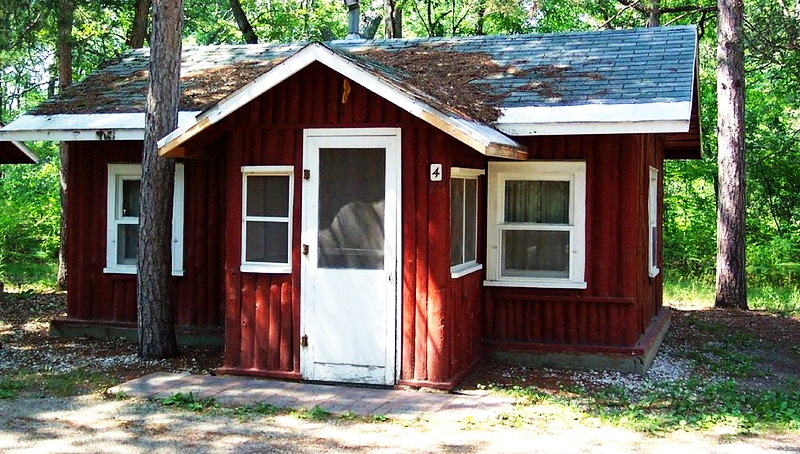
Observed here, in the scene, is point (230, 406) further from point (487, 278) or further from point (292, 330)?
point (487, 278)

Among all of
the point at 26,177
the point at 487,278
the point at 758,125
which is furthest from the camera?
the point at 26,177

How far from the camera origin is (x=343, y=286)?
8.33 metres

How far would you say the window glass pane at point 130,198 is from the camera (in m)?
11.1

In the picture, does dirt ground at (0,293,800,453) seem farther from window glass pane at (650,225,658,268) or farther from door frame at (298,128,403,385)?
window glass pane at (650,225,658,268)

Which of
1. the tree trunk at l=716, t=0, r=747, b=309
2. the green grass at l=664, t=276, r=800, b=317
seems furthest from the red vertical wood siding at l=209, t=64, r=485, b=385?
the green grass at l=664, t=276, r=800, b=317

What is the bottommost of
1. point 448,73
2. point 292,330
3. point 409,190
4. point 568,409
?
point 568,409

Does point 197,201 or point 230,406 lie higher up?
point 197,201

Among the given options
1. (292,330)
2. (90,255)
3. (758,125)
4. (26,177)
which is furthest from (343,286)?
(26,177)

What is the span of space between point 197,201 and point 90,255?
66.6 inches

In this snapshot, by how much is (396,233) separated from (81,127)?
4.47m

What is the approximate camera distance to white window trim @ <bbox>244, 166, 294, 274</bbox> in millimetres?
8516

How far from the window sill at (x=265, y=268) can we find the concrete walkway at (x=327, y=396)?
104 centimetres

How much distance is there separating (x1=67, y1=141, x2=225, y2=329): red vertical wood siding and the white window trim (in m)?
2.00

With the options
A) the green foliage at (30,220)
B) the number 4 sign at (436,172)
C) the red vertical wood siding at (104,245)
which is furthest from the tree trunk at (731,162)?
the green foliage at (30,220)
